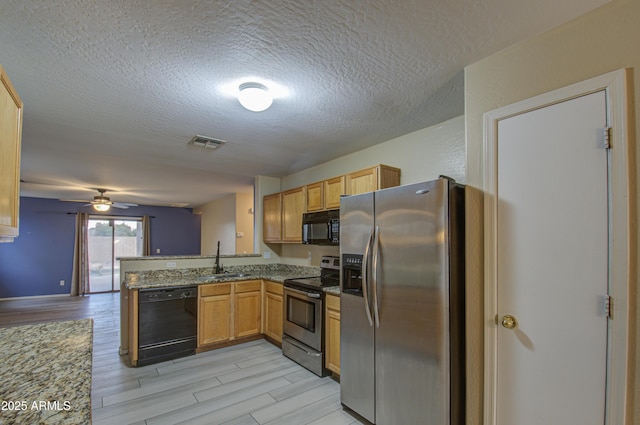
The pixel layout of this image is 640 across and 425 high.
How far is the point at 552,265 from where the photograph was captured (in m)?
1.53

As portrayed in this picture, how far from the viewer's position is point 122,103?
240cm

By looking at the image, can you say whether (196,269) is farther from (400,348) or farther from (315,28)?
(315,28)

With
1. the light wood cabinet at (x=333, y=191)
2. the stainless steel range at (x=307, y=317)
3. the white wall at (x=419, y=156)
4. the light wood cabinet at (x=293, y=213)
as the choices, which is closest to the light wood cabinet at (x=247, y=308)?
the stainless steel range at (x=307, y=317)

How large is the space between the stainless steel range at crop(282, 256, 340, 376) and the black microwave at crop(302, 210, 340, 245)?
24cm

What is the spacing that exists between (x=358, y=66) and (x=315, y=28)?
44 centimetres

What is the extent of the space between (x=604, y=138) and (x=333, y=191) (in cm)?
252

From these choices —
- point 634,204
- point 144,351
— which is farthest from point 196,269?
point 634,204

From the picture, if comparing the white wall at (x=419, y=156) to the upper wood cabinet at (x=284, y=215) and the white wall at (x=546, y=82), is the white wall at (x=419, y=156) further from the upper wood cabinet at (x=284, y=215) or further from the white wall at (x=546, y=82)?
the white wall at (x=546, y=82)

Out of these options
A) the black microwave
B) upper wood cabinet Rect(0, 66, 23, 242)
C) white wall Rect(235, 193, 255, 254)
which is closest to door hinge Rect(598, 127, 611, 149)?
the black microwave

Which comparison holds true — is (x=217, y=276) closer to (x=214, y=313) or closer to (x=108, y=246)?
(x=214, y=313)

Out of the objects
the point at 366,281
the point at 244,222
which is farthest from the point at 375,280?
the point at 244,222

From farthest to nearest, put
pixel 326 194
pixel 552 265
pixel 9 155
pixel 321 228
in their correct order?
1. pixel 326 194
2. pixel 321 228
3. pixel 552 265
4. pixel 9 155

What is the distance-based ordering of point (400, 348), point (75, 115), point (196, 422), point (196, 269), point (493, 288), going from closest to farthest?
point (493, 288) → point (400, 348) → point (196, 422) → point (75, 115) → point (196, 269)

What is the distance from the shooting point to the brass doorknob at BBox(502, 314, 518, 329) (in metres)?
1.65
